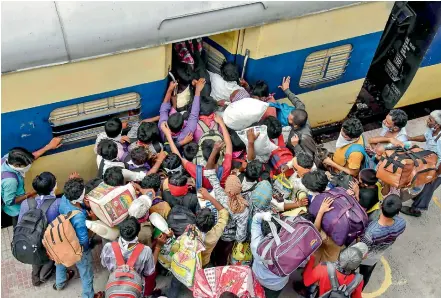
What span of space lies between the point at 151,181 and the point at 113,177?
0.97ft

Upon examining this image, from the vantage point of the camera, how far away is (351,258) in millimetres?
3795

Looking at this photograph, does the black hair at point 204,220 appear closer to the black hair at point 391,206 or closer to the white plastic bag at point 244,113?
the white plastic bag at point 244,113

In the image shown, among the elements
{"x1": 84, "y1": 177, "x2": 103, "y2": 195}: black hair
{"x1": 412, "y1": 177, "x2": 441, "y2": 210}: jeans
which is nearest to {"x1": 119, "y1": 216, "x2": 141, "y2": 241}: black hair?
{"x1": 84, "y1": 177, "x2": 103, "y2": 195}: black hair

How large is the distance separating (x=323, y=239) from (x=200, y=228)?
0.97m

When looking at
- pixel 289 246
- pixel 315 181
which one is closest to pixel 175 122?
pixel 315 181

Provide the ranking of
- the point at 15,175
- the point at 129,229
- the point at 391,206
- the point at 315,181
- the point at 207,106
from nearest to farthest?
the point at 129,229
the point at 391,206
the point at 315,181
the point at 15,175
the point at 207,106

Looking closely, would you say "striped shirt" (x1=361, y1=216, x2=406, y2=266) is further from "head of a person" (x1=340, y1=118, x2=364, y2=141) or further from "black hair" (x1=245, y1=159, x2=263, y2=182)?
"black hair" (x1=245, y1=159, x2=263, y2=182)

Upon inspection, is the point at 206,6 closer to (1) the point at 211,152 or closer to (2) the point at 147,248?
(1) the point at 211,152

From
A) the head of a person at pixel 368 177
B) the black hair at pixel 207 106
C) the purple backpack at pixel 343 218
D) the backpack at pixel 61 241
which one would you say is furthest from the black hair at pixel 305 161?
the backpack at pixel 61 241

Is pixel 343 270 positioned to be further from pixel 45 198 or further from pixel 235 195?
pixel 45 198

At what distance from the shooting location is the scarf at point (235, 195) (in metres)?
4.06

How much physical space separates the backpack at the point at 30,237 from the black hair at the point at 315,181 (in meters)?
1.95

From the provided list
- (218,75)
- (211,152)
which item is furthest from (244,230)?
(218,75)

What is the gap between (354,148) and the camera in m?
4.61
